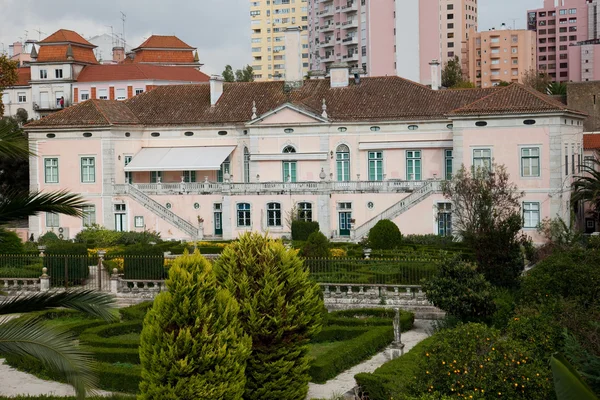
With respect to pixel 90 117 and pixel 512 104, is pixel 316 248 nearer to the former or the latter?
pixel 512 104

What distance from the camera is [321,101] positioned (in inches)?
1907

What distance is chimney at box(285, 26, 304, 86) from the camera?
167 feet

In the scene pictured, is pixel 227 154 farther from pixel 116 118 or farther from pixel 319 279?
pixel 319 279

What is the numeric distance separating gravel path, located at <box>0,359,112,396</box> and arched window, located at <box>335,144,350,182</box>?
27810mm

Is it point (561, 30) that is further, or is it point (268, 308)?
point (561, 30)

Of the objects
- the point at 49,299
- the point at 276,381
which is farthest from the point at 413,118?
the point at 49,299

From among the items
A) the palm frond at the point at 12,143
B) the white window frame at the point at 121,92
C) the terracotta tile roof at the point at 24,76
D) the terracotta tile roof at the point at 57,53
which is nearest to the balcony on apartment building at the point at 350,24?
the white window frame at the point at 121,92

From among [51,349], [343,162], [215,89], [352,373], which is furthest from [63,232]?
[51,349]

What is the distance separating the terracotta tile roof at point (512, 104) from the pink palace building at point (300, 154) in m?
0.07

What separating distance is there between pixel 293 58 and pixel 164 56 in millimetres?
38707

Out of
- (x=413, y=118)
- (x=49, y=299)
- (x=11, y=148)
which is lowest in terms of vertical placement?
(x=49, y=299)

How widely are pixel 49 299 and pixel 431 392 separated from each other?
6.16 metres

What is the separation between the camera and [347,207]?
147ft

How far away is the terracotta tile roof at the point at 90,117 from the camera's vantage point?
47156 mm
